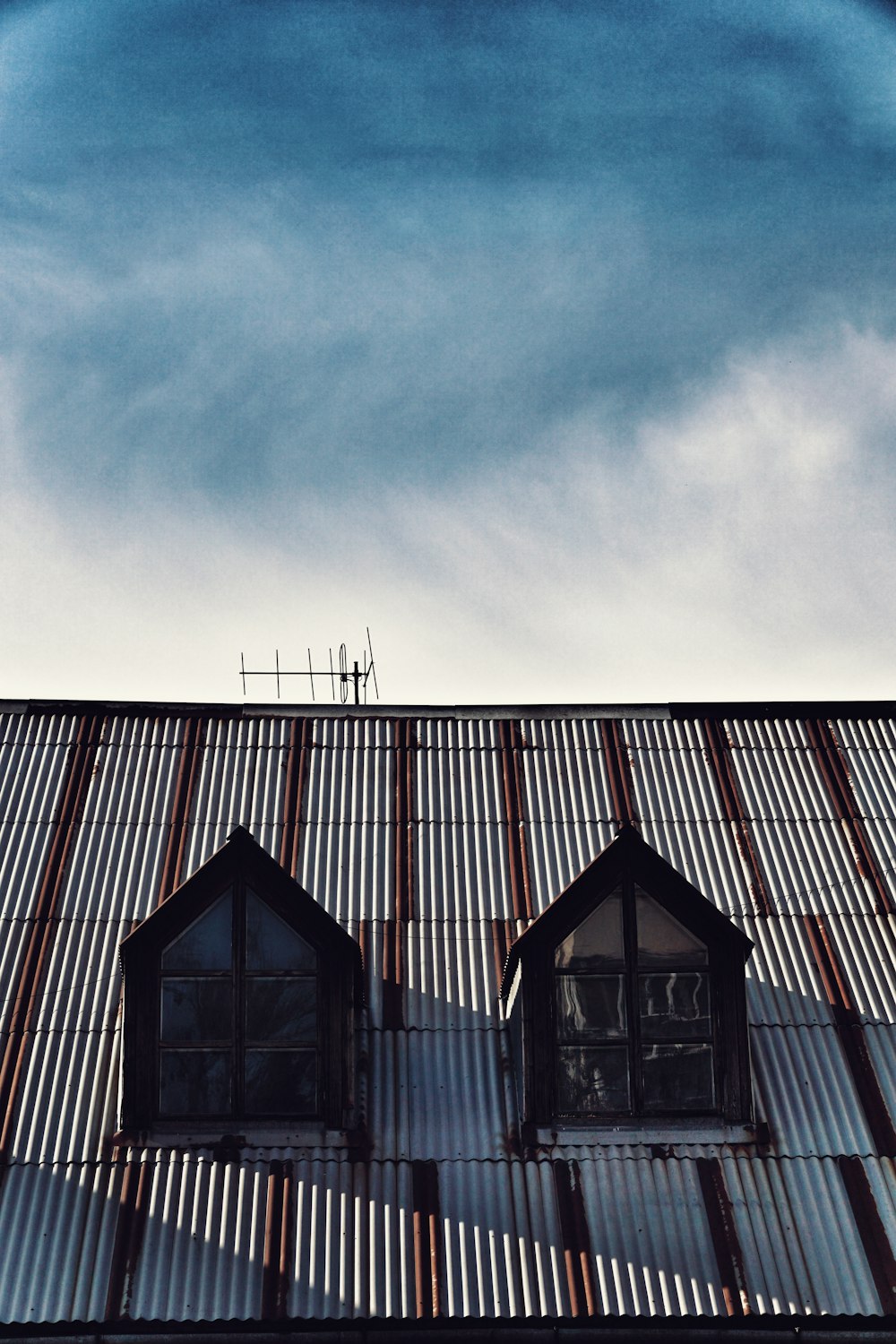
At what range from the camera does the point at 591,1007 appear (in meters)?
11.0

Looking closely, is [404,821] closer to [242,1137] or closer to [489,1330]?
[242,1137]

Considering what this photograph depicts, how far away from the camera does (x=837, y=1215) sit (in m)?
10.2

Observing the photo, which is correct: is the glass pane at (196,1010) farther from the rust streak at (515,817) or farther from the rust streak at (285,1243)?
the rust streak at (515,817)

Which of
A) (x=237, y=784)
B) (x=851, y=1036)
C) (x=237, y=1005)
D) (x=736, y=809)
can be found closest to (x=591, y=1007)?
(x=851, y=1036)

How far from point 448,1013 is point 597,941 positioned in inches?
65.8

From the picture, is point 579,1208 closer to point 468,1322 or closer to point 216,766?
point 468,1322

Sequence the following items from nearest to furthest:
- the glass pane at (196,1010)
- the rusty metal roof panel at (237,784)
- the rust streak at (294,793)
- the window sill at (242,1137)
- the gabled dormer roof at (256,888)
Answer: the window sill at (242,1137) → the gabled dormer roof at (256,888) → the glass pane at (196,1010) → the rust streak at (294,793) → the rusty metal roof panel at (237,784)

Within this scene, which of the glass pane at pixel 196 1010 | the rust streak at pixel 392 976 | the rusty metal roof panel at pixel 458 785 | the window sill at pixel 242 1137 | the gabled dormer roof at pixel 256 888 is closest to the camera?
the window sill at pixel 242 1137

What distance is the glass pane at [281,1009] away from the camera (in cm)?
1089

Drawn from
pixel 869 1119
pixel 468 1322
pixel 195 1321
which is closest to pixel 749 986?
pixel 869 1119

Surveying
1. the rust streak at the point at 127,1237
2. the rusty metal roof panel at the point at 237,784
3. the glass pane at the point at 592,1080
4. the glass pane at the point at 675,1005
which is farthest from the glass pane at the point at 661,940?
the rust streak at the point at 127,1237

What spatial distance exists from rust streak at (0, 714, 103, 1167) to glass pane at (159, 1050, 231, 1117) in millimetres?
1267

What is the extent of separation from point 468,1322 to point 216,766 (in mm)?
6752

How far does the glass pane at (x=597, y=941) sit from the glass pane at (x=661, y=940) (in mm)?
175
